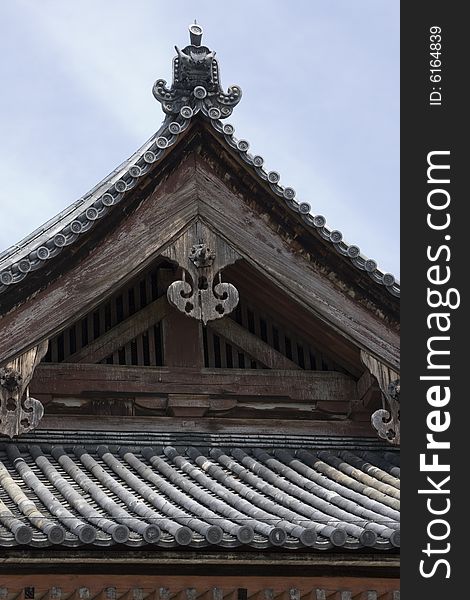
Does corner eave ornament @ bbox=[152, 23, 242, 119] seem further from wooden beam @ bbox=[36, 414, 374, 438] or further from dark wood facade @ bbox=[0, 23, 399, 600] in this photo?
wooden beam @ bbox=[36, 414, 374, 438]

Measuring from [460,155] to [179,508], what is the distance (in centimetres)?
299

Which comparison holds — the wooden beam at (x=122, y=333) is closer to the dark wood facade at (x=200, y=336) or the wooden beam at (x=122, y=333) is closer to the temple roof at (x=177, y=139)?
the dark wood facade at (x=200, y=336)

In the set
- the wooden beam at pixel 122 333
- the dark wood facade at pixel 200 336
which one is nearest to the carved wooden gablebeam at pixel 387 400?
the dark wood facade at pixel 200 336

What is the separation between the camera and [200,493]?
9.88 meters

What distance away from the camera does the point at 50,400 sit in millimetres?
11000

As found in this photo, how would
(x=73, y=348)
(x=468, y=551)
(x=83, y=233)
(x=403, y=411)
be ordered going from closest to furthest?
(x=468, y=551) → (x=403, y=411) → (x=83, y=233) → (x=73, y=348)

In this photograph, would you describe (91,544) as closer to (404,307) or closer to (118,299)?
(404,307)

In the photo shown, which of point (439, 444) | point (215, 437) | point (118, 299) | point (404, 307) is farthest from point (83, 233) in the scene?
point (439, 444)

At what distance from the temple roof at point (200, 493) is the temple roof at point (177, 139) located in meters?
1.46

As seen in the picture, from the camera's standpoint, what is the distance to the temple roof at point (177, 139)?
1056 centimetres

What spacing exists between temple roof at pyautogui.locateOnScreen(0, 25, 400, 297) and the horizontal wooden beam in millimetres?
998

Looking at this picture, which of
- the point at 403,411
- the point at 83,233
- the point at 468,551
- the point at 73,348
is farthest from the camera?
the point at 73,348

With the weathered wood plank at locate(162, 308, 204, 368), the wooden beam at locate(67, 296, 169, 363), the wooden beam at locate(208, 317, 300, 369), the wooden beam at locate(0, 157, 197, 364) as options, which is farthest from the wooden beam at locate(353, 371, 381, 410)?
the wooden beam at locate(0, 157, 197, 364)

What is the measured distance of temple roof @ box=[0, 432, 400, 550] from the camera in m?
8.61
